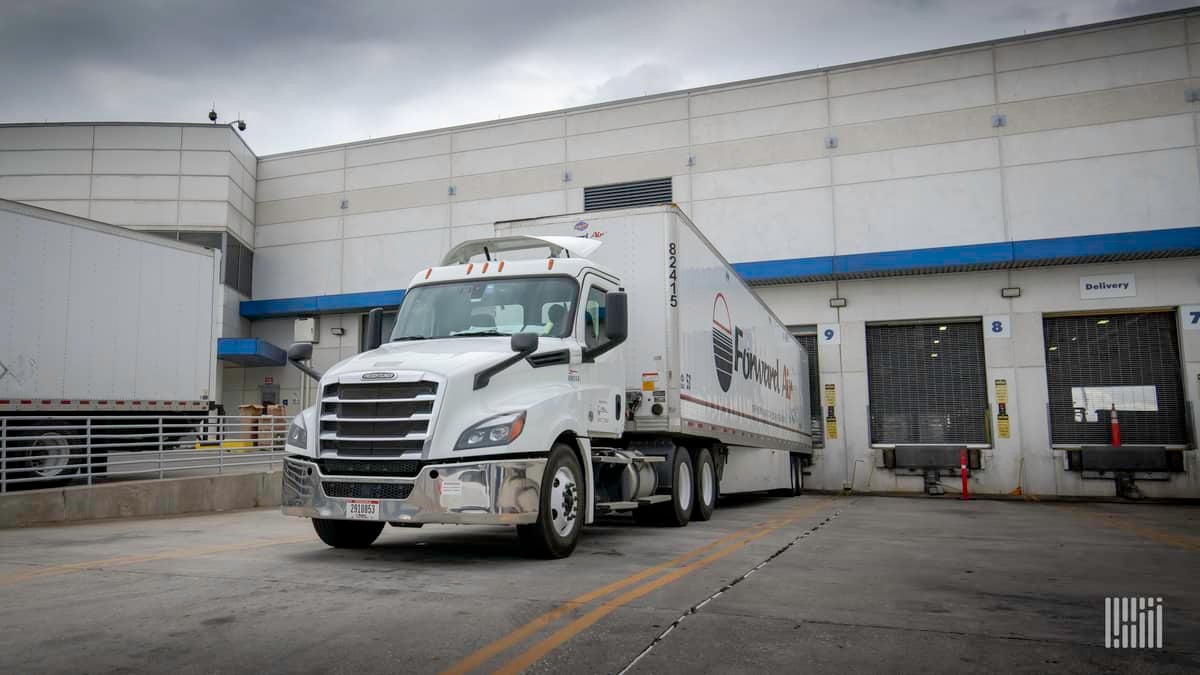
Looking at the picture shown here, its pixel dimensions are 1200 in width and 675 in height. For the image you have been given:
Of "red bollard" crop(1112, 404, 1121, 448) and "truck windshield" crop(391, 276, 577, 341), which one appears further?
"red bollard" crop(1112, 404, 1121, 448)

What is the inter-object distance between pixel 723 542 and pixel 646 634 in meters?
4.91

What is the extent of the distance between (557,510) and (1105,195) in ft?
69.2

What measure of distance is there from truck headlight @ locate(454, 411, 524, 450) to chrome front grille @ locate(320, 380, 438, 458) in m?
0.34

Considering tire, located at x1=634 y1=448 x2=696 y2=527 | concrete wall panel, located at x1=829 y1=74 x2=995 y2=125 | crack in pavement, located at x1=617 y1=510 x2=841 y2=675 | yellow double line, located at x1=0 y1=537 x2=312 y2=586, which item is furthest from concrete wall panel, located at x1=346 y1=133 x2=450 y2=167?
crack in pavement, located at x1=617 y1=510 x2=841 y2=675

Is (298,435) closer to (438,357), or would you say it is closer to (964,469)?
(438,357)

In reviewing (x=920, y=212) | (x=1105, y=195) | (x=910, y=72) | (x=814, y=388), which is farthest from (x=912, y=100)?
(x=814, y=388)

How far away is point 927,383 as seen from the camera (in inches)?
940

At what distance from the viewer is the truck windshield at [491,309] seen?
8344 mm

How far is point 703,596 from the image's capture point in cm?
559

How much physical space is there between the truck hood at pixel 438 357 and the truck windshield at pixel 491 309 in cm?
28

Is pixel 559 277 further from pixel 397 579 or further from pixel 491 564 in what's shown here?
pixel 397 579

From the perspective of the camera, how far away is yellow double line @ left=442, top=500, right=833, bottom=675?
3898mm

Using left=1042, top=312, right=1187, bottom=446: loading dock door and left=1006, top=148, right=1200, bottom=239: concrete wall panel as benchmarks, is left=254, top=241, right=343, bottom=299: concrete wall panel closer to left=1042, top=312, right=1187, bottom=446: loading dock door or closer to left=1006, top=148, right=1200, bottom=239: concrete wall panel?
left=1006, top=148, right=1200, bottom=239: concrete wall panel

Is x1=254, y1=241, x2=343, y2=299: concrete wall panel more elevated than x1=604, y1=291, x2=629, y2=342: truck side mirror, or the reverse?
x1=254, y1=241, x2=343, y2=299: concrete wall panel
